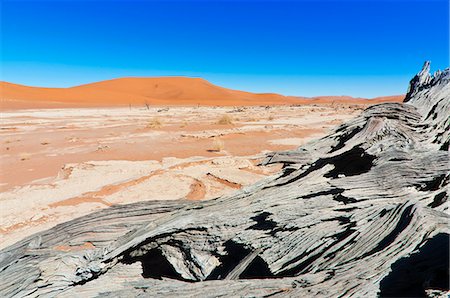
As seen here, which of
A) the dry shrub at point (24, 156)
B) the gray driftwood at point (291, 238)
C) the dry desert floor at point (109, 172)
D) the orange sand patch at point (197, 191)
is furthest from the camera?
the dry shrub at point (24, 156)

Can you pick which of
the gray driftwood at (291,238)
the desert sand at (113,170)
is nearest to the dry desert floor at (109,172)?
the desert sand at (113,170)

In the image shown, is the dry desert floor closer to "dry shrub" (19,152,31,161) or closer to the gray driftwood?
"dry shrub" (19,152,31,161)

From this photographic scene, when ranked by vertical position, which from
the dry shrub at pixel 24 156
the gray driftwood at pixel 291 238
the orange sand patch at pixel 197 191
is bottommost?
the orange sand patch at pixel 197 191

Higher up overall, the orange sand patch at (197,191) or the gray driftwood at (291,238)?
the gray driftwood at (291,238)

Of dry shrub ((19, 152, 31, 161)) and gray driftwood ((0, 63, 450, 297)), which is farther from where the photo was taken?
dry shrub ((19, 152, 31, 161))

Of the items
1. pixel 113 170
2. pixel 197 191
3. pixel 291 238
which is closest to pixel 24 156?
pixel 113 170

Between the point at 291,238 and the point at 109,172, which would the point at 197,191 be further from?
the point at 291,238

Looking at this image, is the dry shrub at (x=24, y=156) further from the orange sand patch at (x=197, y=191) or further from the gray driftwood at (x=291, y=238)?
the gray driftwood at (x=291, y=238)

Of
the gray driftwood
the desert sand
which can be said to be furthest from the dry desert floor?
the gray driftwood

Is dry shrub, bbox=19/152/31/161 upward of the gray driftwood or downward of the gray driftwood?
downward
